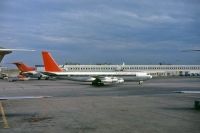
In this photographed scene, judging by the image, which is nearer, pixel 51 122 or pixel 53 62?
pixel 51 122

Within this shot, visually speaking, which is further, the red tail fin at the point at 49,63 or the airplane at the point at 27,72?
the airplane at the point at 27,72

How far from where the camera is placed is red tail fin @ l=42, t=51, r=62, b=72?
2655 inches

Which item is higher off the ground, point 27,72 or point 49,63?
point 49,63

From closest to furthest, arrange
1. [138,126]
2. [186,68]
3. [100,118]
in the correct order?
[138,126] < [100,118] < [186,68]

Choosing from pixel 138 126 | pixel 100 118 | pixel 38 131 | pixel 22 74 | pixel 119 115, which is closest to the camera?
pixel 38 131

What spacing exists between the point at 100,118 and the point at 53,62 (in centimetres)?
5033

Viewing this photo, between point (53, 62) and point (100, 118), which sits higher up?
point (53, 62)

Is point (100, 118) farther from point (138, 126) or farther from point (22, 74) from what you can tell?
point (22, 74)

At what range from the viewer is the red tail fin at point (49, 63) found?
6744 centimetres

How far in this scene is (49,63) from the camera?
224 ft

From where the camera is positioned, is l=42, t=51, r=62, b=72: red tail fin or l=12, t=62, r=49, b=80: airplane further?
l=12, t=62, r=49, b=80: airplane

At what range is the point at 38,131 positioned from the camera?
14828mm

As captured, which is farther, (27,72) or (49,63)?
(27,72)

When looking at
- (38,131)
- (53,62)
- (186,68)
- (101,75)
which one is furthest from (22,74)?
(38,131)
